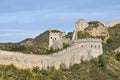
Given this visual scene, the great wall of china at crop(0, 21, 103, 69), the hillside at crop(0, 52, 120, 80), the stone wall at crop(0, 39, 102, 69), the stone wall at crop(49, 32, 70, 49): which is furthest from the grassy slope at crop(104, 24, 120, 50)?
the stone wall at crop(0, 39, 102, 69)

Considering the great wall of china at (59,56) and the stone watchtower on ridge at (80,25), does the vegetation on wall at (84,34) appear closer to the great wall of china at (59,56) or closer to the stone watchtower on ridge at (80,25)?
the stone watchtower on ridge at (80,25)

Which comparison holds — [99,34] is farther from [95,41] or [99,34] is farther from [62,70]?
[62,70]

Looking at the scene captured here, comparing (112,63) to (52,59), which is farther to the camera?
(112,63)

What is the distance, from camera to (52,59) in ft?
270

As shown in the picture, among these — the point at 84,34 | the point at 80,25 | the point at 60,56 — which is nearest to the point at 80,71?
the point at 60,56

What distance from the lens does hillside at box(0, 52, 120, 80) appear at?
7550cm

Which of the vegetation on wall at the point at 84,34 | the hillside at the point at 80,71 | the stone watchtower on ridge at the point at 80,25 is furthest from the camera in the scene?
the stone watchtower on ridge at the point at 80,25

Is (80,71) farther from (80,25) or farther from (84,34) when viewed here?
(80,25)

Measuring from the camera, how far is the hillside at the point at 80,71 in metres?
75.5

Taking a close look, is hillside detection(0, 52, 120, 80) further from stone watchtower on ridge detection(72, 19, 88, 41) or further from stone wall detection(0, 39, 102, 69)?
stone watchtower on ridge detection(72, 19, 88, 41)

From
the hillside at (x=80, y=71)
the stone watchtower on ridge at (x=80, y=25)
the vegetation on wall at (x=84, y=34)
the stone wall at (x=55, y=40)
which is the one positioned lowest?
the hillside at (x=80, y=71)

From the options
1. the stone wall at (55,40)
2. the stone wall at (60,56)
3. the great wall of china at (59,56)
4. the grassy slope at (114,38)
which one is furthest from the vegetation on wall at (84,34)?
the stone wall at (60,56)

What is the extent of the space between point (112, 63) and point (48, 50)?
8544 mm

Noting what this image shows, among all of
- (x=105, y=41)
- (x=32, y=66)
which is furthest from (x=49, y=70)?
(x=105, y=41)
